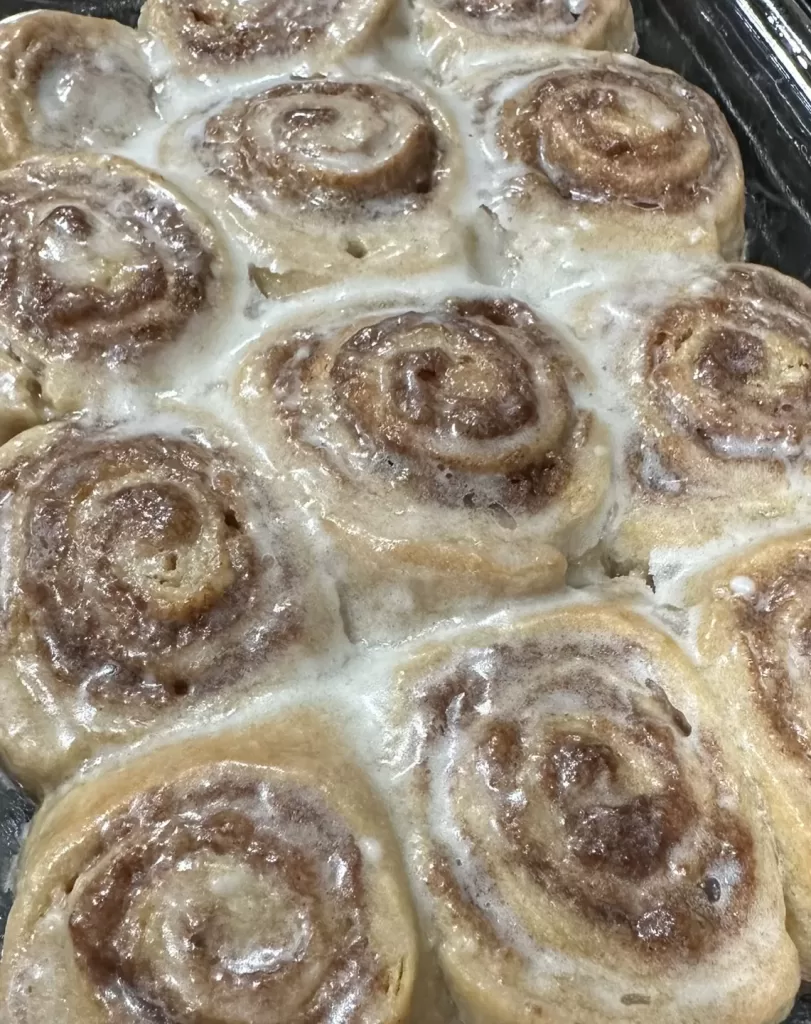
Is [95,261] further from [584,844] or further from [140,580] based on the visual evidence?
[584,844]

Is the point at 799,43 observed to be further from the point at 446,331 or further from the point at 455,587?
the point at 455,587

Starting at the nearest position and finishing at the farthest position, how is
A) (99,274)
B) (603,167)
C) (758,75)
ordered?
1. (99,274)
2. (603,167)
3. (758,75)

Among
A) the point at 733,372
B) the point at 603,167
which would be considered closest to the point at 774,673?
the point at 733,372

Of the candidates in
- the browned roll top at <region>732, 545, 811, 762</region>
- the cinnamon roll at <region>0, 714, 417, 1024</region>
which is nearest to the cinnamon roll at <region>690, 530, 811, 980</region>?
the browned roll top at <region>732, 545, 811, 762</region>

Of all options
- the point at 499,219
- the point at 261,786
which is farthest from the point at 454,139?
the point at 261,786

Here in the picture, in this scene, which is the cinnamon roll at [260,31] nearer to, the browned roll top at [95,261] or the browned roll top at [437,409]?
the browned roll top at [95,261]

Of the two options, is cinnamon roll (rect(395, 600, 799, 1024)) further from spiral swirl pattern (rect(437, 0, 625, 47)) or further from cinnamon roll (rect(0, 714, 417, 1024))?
spiral swirl pattern (rect(437, 0, 625, 47))

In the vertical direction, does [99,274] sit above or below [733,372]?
above
